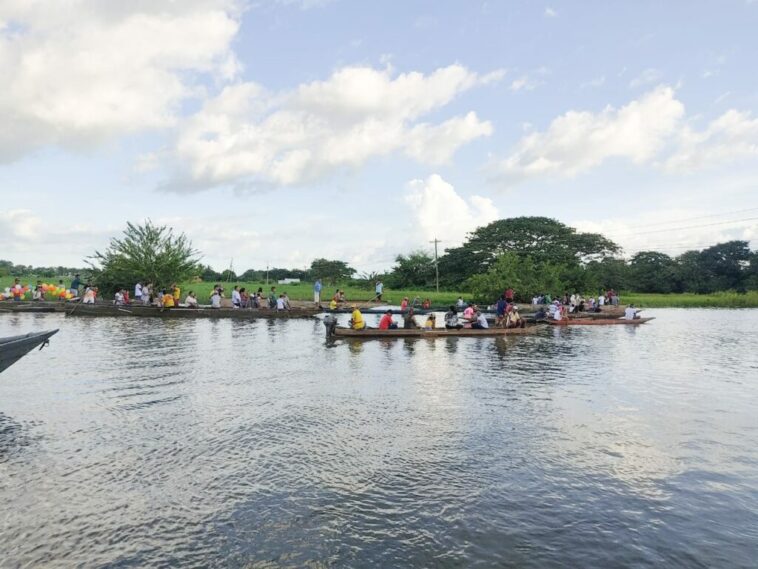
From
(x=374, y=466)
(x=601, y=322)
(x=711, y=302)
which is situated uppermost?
(x=711, y=302)

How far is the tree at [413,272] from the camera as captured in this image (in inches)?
2798

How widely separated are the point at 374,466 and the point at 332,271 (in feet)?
242

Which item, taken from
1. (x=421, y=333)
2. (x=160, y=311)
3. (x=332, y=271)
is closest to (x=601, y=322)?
(x=421, y=333)

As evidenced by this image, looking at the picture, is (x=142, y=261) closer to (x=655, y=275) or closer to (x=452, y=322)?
(x=452, y=322)

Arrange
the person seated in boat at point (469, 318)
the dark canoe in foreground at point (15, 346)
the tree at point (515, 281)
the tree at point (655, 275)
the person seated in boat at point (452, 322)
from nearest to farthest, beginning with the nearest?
the dark canoe in foreground at point (15, 346) < the person seated in boat at point (452, 322) < the person seated in boat at point (469, 318) < the tree at point (515, 281) < the tree at point (655, 275)

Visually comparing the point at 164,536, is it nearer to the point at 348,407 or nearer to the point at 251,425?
the point at 251,425

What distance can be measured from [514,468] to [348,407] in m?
4.50

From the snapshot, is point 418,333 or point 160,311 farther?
point 160,311

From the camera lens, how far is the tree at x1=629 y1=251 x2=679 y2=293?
70062mm

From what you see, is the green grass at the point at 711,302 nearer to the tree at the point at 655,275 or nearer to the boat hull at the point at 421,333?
the tree at the point at 655,275

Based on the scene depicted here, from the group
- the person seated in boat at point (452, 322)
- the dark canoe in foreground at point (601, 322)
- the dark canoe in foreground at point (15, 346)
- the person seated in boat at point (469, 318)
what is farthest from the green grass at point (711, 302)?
the dark canoe in foreground at point (15, 346)

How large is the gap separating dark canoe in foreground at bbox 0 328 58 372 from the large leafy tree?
5770cm

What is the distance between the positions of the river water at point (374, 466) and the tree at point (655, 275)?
6093 centimetres

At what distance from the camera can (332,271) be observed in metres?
81.1
